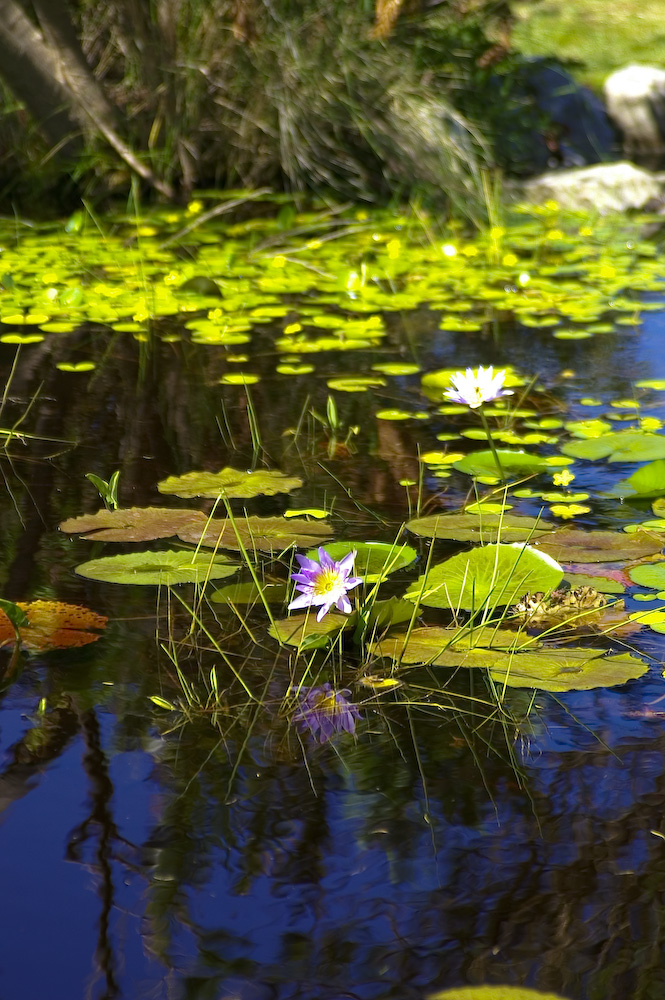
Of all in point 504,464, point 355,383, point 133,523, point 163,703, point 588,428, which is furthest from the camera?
point 355,383

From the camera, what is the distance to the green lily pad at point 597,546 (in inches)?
72.5

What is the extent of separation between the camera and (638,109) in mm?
7492

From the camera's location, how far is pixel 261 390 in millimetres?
2836

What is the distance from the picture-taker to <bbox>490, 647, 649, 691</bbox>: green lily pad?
149 cm

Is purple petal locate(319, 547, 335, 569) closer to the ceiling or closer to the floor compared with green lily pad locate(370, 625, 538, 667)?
closer to the ceiling

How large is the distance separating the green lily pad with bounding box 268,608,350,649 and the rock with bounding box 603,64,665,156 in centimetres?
643

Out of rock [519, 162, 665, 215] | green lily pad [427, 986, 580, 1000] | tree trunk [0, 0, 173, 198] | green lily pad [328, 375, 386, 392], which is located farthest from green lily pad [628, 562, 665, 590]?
rock [519, 162, 665, 215]

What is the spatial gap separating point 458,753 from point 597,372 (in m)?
1.75

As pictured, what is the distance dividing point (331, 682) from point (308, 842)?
1.05ft

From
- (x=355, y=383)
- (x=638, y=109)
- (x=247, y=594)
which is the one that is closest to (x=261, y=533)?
(x=247, y=594)

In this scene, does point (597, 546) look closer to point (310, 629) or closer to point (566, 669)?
point (566, 669)

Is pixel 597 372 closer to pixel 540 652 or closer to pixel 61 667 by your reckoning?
pixel 540 652

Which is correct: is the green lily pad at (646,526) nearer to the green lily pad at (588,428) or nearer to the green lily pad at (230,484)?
the green lily pad at (588,428)

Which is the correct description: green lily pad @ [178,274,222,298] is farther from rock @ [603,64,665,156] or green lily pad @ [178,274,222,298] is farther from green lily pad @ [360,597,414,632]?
rock @ [603,64,665,156]
